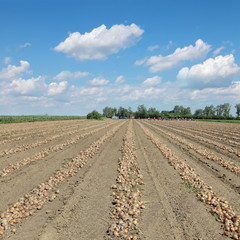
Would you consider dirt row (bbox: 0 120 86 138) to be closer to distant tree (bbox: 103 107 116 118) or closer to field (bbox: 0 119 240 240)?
field (bbox: 0 119 240 240)

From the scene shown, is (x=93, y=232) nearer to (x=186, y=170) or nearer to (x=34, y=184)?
(x=34, y=184)

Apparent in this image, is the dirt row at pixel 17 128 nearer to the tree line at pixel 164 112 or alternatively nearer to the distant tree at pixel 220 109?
the tree line at pixel 164 112

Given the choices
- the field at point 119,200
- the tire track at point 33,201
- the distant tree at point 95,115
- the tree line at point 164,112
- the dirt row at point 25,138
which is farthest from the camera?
the tree line at point 164,112

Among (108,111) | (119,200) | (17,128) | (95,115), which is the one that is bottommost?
(119,200)

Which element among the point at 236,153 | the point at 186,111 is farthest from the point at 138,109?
the point at 236,153

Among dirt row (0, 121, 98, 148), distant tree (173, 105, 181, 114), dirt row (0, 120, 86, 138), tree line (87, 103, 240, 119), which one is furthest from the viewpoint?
distant tree (173, 105, 181, 114)

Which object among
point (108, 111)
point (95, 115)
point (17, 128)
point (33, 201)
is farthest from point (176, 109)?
point (33, 201)

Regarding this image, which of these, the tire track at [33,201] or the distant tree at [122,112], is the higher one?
the distant tree at [122,112]

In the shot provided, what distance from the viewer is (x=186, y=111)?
172875 millimetres

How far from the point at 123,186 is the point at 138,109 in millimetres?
168129

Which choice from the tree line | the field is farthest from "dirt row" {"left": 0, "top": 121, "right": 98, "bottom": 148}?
the tree line

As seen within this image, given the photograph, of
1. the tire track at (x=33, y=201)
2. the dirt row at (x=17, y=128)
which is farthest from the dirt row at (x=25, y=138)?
the tire track at (x=33, y=201)

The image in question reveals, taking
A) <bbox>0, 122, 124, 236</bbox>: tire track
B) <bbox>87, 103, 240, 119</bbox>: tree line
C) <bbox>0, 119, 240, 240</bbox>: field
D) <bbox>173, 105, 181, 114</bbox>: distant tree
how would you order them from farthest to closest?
<bbox>173, 105, 181, 114</bbox>: distant tree, <bbox>87, 103, 240, 119</bbox>: tree line, <bbox>0, 122, 124, 236</bbox>: tire track, <bbox>0, 119, 240, 240</bbox>: field

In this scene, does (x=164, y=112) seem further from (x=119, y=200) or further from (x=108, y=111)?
(x=119, y=200)
